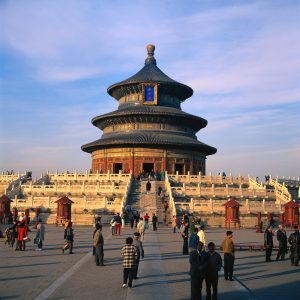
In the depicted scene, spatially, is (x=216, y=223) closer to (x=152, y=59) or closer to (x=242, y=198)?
(x=242, y=198)

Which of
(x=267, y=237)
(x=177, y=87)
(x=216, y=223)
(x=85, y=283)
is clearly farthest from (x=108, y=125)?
(x=85, y=283)

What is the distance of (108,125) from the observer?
6362cm

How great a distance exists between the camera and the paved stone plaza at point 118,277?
11.2m

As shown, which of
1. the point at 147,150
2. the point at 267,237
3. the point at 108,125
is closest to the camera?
the point at 267,237

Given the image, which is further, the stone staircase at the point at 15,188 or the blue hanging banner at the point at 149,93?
the blue hanging banner at the point at 149,93

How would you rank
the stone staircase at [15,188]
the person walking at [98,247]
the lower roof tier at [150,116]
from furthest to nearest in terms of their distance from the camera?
the lower roof tier at [150,116] → the stone staircase at [15,188] → the person walking at [98,247]

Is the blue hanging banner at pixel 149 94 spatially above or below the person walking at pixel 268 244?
above

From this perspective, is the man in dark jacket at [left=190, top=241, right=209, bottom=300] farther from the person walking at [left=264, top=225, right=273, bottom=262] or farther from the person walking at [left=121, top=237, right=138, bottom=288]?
the person walking at [left=264, top=225, right=273, bottom=262]

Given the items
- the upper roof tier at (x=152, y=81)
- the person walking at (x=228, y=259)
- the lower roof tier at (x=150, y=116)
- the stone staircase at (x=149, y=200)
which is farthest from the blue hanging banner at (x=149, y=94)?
the person walking at (x=228, y=259)

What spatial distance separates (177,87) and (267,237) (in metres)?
47.8

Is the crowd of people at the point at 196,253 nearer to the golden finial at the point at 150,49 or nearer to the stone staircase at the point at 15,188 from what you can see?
the stone staircase at the point at 15,188

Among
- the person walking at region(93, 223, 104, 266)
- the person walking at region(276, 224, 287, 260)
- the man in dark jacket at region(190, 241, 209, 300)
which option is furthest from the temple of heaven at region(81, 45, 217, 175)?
the man in dark jacket at region(190, 241, 209, 300)

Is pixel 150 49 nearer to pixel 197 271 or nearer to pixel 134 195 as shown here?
pixel 134 195

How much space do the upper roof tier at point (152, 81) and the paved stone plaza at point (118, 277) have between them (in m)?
44.6
